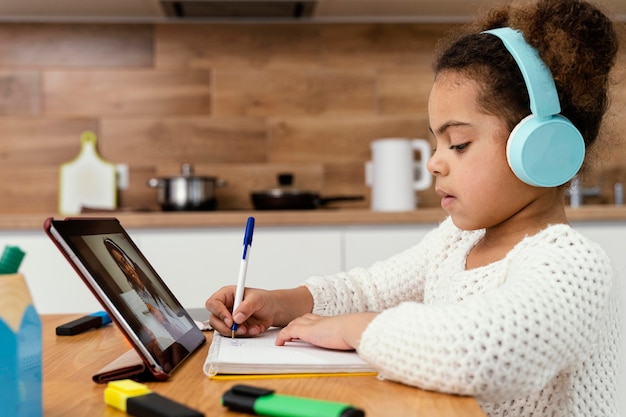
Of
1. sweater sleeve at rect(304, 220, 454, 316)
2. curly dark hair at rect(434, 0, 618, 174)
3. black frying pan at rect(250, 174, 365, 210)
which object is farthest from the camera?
black frying pan at rect(250, 174, 365, 210)

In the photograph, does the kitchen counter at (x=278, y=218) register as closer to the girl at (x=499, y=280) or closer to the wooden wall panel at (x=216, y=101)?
the wooden wall panel at (x=216, y=101)

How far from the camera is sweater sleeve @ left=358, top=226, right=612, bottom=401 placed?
68 cm

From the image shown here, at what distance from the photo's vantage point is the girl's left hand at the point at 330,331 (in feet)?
2.60

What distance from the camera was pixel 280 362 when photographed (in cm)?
75

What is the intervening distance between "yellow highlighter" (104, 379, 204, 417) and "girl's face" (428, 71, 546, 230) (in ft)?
1.66

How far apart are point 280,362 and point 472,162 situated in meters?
0.39

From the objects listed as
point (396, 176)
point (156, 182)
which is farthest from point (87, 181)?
point (396, 176)

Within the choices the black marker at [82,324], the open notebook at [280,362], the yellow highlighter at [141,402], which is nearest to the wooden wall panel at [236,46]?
the black marker at [82,324]

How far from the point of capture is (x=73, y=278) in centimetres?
226

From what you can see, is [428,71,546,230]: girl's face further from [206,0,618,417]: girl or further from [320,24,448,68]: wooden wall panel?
[320,24,448,68]: wooden wall panel

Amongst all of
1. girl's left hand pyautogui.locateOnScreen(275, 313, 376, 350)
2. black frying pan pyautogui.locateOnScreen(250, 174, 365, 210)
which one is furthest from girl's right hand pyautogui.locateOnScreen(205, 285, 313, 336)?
black frying pan pyautogui.locateOnScreen(250, 174, 365, 210)

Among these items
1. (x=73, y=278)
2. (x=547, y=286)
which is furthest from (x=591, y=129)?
(x=73, y=278)

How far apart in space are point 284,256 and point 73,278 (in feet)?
2.15

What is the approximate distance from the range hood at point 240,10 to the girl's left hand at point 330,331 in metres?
1.97
